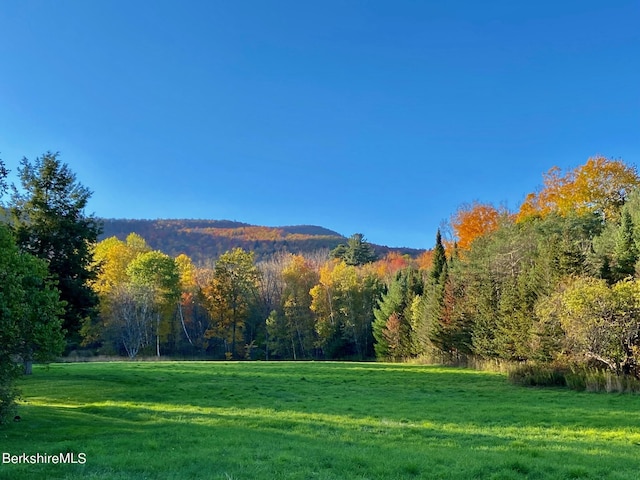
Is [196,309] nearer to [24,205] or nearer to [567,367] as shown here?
[24,205]

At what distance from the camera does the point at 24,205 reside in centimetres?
2564

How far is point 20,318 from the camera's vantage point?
11.4m

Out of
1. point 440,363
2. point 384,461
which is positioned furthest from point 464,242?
point 384,461

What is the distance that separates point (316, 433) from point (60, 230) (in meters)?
20.7

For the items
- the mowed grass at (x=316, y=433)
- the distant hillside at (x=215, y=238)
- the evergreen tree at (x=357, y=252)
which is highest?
the distant hillside at (x=215, y=238)

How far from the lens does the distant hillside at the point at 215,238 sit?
133 m

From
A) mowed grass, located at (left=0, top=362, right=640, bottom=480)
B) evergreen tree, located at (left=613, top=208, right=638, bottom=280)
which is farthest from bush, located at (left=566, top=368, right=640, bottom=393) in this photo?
evergreen tree, located at (left=613, top=208, right=638, bottom=280)

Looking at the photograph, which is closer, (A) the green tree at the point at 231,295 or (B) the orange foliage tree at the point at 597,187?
(B) the orange foliage tree at the point at 597,187

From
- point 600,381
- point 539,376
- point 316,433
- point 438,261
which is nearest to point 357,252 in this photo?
point 438,261

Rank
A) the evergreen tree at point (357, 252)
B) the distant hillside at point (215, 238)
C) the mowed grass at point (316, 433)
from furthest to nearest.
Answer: the distant hillside at point (215, 238) < the evergreen tree at point (357, 252) < the mowed grass at point (316, 433)

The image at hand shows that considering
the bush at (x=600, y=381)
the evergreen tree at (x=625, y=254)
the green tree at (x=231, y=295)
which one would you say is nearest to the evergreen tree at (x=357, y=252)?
the green tree at (x=231, y=295)

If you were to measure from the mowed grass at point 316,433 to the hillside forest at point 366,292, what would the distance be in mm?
3091

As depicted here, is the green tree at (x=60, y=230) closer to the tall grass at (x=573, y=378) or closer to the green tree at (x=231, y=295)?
the tall grass at (x=573, y=378)

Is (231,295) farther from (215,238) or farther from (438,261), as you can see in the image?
(215,238)
